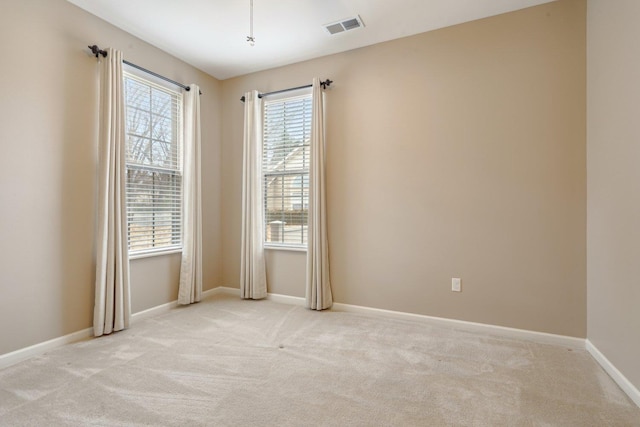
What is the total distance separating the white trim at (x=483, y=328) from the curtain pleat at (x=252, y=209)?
3.53ft

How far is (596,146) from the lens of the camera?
2.38 meters

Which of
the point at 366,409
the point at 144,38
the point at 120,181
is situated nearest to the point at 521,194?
the point at 366,409

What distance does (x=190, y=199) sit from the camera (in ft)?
12.0

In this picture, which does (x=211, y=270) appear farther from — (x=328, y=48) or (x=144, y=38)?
(x=328, y=48)

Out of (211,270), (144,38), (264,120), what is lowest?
(211,270)

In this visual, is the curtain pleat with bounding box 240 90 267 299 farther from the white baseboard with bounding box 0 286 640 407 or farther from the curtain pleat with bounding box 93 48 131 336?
the curtain pleat with bounding box 93 48 131 336

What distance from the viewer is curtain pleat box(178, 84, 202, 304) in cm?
363

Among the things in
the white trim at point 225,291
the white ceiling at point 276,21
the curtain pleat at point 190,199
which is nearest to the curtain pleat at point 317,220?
the white ceiling at point 276,21

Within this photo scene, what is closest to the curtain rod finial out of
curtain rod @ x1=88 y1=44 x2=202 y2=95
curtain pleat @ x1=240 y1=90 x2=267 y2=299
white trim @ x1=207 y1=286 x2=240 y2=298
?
curtain rod @ x1=88 y1=44 x2=202 y2=95

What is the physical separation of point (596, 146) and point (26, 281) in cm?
447

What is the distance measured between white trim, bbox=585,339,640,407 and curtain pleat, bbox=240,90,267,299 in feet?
10.4

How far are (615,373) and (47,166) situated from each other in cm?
441

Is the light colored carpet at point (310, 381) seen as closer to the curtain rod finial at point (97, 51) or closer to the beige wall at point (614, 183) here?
the beige wall at point (614, 183)

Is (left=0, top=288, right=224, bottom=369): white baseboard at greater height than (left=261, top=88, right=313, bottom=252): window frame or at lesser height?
lesser
